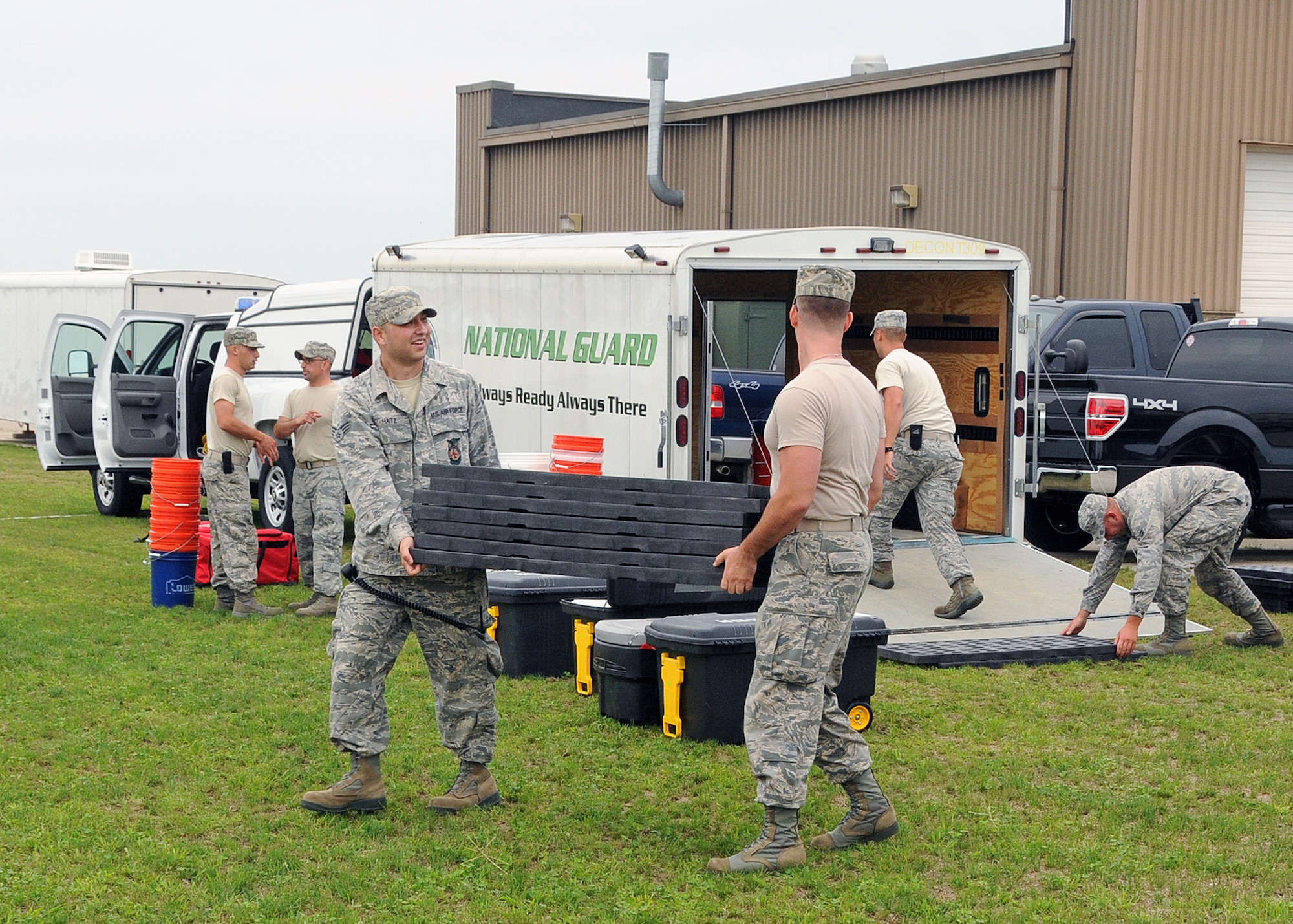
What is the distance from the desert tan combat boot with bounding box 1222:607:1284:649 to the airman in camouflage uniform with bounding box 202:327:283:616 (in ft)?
19.4

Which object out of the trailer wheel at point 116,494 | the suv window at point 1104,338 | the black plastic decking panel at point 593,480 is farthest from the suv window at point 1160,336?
the trailer wheel at point 116,494

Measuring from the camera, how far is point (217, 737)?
21.9ft

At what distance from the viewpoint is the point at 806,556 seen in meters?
4.91

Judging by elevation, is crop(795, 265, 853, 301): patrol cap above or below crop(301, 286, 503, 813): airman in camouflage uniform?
above

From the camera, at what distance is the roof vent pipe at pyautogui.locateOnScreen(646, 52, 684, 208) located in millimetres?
24328

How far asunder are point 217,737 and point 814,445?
328 centimetres

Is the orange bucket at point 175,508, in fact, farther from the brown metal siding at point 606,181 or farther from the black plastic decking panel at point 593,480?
the brown metal siding at point 606,181

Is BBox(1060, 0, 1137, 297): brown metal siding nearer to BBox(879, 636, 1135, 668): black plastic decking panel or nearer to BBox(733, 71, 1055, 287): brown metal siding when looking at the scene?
BBox(733, 71, 1055, 287): brown metal siding

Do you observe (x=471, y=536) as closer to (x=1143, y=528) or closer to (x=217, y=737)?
(x=217, y=737)

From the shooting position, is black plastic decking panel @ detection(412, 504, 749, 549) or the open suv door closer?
black plastic decking panel @ detection(412, 504, 749, 549)

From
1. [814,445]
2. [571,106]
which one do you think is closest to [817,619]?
[814,445]

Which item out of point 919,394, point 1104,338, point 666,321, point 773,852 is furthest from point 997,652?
point 1104,338

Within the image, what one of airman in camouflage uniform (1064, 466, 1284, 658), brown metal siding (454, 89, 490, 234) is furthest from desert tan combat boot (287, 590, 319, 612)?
brown metal siding (454, 89, 490, 234)

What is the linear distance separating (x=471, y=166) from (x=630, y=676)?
24.0m
